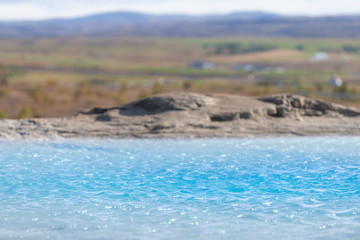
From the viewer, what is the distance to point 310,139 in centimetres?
1705

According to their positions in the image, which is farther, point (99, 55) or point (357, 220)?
point (99, 55)

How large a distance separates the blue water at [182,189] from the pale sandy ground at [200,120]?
0.73m

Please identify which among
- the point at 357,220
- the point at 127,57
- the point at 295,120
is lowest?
the point at 357,220

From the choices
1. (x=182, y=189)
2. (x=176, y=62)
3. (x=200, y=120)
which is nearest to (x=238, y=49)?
(x=176, y=62)

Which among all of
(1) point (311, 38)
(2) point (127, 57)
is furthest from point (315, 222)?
(1) point (311, 38)

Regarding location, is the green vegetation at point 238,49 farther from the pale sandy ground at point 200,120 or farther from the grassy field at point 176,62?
the pale sandy ground at point 200,120

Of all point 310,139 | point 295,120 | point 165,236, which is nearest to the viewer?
point 165,236

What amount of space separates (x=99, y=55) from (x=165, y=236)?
128m

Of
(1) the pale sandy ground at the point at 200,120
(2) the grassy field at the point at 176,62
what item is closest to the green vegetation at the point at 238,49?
(2) the grassy field at the point at 176,62

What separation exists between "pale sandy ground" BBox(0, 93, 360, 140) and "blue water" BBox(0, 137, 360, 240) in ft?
2.41

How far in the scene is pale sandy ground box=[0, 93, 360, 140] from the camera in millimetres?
17344

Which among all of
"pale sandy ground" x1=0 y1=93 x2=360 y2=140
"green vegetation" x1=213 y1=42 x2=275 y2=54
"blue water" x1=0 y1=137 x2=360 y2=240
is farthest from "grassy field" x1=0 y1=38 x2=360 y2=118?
"blue water" x1=0 y1=137 x2=360 y2=240

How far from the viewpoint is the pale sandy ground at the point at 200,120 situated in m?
17.3

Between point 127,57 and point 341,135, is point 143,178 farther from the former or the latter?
point 127,57
